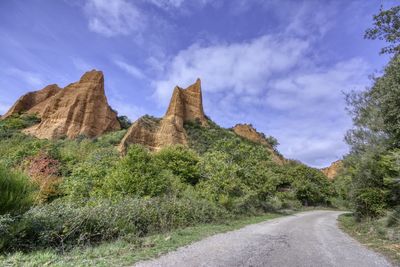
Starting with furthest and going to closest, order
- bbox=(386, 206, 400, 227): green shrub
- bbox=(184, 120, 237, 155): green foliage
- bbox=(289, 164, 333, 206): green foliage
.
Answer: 1. bbox=(184, 120, 237, 155): green foliage
2. bbox=(289, 164, 333, 206): green foliage
3. bbox=(386, 206, 400, 227): green shrub

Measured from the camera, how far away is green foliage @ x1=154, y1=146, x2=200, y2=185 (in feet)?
83.8

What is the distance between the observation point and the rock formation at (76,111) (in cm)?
5569

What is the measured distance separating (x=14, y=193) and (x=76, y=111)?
56.5 metres

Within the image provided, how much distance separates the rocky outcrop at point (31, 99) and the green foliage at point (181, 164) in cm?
5845

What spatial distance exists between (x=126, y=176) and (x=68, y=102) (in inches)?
2116

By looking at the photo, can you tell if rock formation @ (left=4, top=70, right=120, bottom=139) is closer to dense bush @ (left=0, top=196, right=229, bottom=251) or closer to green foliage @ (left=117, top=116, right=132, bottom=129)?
green foliage @ (left=117, top=116, right=132, bottom=129)

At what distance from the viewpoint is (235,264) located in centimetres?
634

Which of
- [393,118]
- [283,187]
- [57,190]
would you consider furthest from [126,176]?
[283,187]

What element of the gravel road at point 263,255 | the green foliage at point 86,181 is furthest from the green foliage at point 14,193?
the green foliage at point 86,181

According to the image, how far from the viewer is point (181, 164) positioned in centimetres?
2617

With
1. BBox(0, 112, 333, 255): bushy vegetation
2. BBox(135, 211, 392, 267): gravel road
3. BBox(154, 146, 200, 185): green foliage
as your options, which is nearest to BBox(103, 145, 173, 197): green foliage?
BBox(0, 112, 333, 255): bushy vegetation

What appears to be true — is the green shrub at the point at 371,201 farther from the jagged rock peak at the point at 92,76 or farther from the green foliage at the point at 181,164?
the jagged rock peak at the point at 92,76

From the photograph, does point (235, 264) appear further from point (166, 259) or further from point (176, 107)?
point (176, 107)

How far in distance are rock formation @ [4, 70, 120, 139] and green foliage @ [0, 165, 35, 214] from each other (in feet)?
169
